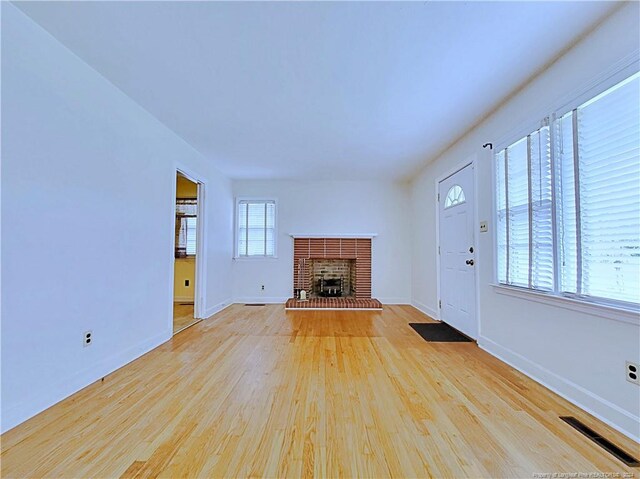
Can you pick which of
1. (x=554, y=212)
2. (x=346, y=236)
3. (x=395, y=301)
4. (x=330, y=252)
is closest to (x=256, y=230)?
(x=330, y=252)

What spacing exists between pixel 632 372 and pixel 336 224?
452 cm

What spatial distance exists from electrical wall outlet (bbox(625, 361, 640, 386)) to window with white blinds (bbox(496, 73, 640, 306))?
0.34 meters

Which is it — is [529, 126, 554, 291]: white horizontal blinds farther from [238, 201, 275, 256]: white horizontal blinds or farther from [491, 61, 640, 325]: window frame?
[238, 201, 275, 256]: white horizontal blinds

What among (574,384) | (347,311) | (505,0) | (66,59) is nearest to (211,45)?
(66,59)

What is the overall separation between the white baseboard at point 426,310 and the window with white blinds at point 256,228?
286 centimetres

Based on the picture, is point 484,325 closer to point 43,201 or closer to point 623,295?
point 623,295

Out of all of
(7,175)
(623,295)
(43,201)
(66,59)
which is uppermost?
(66,59)

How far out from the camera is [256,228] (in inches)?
229

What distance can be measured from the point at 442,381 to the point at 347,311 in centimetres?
287

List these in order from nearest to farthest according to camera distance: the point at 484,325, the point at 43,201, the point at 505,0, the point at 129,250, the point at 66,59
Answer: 1. the point at 505,0
2. the point at 43,201
3. the point at 66,59
4. the point at 129,250
5. the point at 484,325

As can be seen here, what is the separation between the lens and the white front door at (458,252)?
340 cm

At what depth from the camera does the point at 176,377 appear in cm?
233

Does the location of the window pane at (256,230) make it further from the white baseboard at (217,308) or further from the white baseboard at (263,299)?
the white baseboard at (217,308)

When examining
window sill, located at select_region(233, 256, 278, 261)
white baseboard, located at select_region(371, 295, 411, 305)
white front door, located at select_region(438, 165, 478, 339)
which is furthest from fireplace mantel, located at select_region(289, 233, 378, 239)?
white front door, located at select_region(438, 165, 478, 339)
